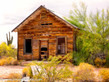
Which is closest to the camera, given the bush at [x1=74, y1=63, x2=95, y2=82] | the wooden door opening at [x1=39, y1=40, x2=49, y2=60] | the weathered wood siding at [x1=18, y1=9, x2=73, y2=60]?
the bush at [x1=74, y1=63, x2=95, y2=82]

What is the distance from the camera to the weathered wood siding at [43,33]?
16.8 m

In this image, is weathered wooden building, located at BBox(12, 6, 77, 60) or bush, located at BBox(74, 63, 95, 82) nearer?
bush, located at BBox(74, 63, 95, 82)

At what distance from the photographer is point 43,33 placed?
57.5 ft

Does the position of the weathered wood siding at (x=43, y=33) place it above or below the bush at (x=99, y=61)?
above

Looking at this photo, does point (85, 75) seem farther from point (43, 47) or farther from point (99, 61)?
point (43, 47)

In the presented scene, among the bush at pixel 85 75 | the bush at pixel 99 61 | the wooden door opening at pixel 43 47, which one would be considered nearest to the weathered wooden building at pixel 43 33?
the wooden door opening at pixel 43 47

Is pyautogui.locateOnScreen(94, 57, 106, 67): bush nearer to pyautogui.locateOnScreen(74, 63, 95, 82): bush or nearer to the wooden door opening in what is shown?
the wooden door opening

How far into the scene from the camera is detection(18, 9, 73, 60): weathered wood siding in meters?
16.8

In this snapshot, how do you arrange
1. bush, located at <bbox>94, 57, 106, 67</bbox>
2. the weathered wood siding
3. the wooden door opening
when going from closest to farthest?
bush, located at <bbox>94, 57, 106, 67</bbox>
the weathered wood siding
the wooden door opening

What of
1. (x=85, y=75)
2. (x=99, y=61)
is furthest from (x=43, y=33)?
(x=85, y=75)

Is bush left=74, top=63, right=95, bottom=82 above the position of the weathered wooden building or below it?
below

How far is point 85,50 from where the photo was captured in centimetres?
1602

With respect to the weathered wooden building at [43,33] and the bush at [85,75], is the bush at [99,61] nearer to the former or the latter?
the weathered wooden building at [43,33]

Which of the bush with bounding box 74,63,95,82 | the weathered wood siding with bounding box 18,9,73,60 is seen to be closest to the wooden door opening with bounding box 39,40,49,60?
the weathered wood siding with bounding box 18,9,73,60
